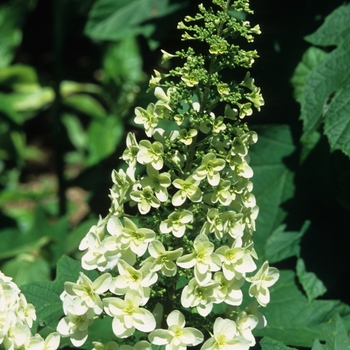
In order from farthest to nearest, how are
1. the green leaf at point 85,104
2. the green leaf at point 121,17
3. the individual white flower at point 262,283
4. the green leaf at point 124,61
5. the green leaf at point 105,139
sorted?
the green leaf at point 85,104, the green leaf at point 124,61, the green leaf at point 105,139, the green leaf at point 121,17, the individual white flower at point 262,283

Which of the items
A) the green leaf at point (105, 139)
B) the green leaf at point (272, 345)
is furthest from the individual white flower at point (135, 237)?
the green leaf at point (105, 139)

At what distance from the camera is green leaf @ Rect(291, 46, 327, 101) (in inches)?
95.7

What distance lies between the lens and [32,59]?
19.1 feet

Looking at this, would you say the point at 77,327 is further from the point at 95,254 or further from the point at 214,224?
the point at 214,224

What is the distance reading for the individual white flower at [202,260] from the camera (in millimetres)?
1396

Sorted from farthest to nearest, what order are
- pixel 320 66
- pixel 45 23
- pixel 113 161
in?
1. pixel 45 23
2. pixel 113 161
3. pixel 320 66

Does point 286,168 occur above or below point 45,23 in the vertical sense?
above

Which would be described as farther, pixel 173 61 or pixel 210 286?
pixel 173 61

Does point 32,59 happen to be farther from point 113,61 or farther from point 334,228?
point 334,228

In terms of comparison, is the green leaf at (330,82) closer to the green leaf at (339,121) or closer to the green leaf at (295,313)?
the green leaf at (339,121)

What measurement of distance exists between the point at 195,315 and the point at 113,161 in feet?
7.41

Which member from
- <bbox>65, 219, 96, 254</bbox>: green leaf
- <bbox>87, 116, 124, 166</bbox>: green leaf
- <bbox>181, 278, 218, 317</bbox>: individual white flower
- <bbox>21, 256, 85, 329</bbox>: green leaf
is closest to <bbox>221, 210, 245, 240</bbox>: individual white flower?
<bbox>181, 278, 218, 317</bbox>: individual white flower

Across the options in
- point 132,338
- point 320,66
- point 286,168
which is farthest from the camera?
point 286,168

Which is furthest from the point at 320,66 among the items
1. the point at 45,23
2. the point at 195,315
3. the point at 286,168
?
the point at 45,23
